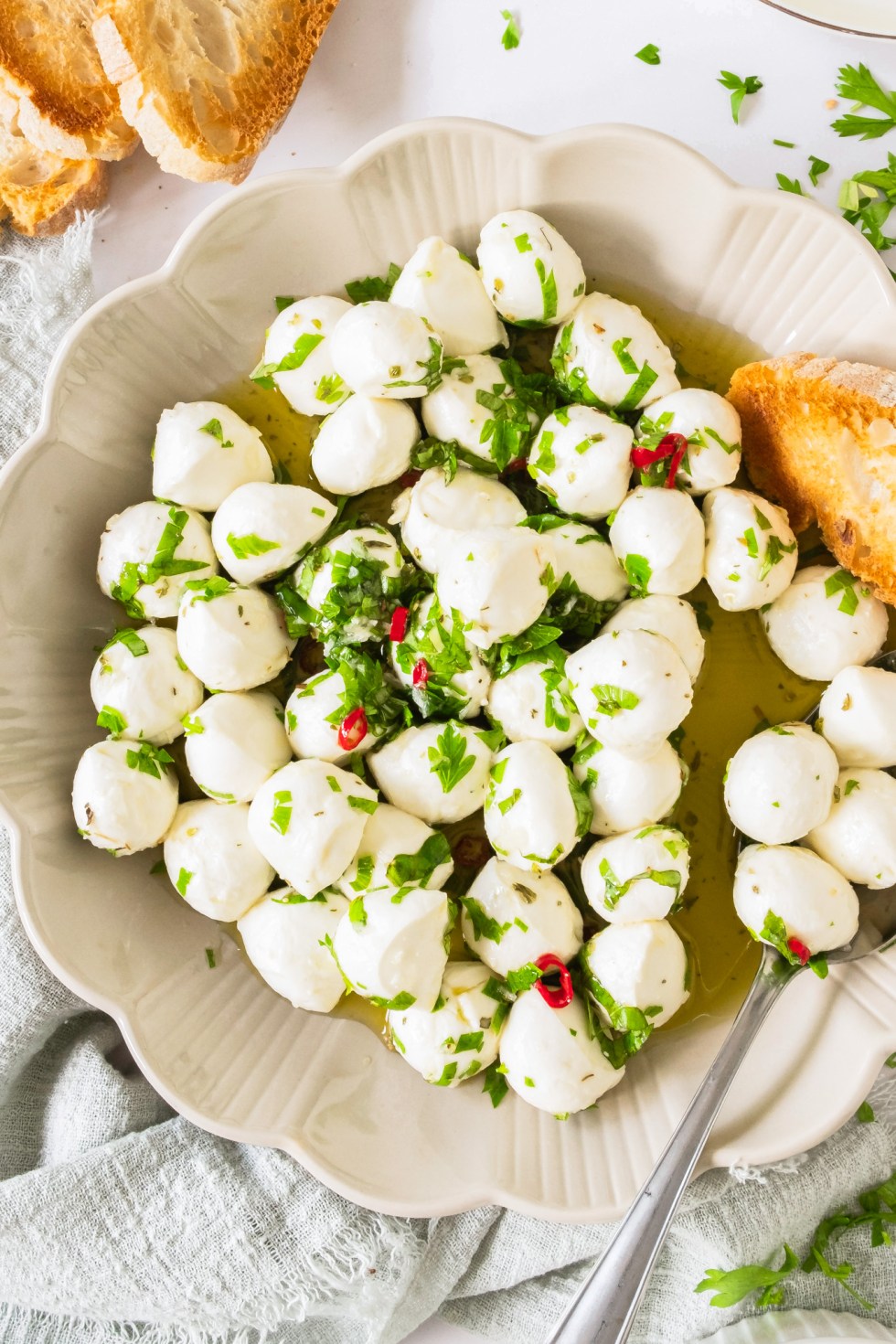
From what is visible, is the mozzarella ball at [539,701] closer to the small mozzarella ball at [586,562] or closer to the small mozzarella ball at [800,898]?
the small mozzarella ball at [586,562]

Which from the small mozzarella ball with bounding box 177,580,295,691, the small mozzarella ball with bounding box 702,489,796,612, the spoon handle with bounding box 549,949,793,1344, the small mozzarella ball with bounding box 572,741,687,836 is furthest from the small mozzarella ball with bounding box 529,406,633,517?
the spoon handle with bounding box 549,949,793,1344

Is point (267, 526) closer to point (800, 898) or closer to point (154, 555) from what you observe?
point (154, 555)

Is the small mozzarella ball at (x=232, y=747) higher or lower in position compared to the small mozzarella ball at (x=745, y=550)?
lower

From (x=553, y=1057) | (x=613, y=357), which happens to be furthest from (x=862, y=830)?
(x=613, y=357)

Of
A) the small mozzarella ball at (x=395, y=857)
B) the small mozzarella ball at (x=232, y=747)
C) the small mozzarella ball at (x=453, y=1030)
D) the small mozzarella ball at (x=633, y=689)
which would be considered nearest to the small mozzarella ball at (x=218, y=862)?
the small mozzarella ball at (x=232, y=747)

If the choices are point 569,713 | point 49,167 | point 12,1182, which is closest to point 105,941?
point 12,1182

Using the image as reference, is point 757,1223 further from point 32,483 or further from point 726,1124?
point 32,483

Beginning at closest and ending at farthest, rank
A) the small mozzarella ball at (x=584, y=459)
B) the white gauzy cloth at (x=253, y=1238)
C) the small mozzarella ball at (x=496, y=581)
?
the small mozzarella ball at (x=496, y=581)
the small mozzarella ball at (x=584, y=459)
the white gauzy cloth at (x=253, y=1238)
